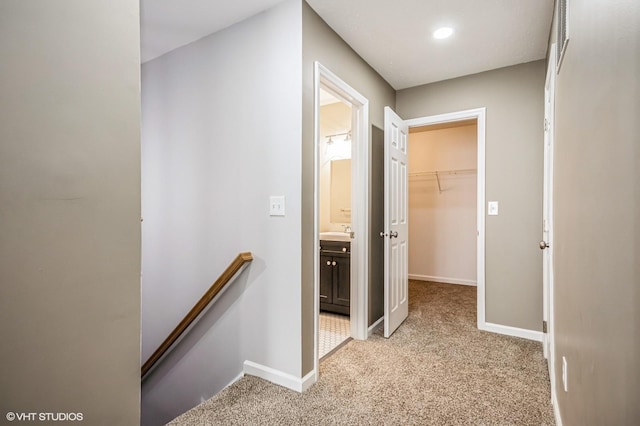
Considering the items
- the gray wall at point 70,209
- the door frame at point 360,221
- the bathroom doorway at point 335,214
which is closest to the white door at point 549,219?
the door frame at point 360,221

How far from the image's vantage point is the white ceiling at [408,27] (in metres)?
2.07

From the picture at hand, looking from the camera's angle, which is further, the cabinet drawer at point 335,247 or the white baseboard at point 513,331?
the cabinet drawer at point 335,247

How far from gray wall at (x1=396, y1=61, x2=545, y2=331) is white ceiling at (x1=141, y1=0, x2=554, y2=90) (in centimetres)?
20

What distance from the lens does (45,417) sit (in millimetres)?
811

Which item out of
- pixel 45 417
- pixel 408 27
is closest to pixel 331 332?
pixel 45 417

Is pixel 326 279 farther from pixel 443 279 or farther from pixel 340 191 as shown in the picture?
pixel 443 279

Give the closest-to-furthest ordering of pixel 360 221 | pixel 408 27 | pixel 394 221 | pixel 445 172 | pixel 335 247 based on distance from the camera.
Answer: pixel 408 27 → pixel 360 221 → pixel 394 221 → pixel 335 247 → pixel 445 172

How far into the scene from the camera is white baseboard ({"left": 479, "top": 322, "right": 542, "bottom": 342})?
9.14 ft

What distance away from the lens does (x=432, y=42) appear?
2.51 m

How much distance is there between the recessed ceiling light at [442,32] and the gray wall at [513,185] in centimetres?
86

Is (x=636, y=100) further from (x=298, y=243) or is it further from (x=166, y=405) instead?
(x=166, y=405)

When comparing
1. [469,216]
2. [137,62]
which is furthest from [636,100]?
[469,216]

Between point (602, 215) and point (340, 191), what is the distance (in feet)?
11.4

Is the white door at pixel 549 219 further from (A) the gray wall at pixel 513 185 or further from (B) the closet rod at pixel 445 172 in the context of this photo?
(B) the closet rod at pixel 445 172
